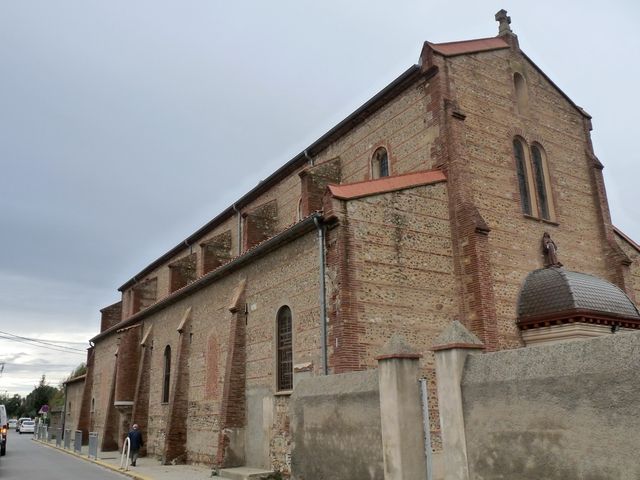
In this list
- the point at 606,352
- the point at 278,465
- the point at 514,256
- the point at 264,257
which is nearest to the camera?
the point at 606,352

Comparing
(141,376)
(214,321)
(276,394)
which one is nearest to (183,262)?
(141,376)

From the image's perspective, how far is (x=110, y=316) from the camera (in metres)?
37.3

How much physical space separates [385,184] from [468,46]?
5967mm

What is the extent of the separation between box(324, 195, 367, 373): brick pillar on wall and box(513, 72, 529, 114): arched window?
326 inches

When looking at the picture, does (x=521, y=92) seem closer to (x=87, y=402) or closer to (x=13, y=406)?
(x=87, y=402)

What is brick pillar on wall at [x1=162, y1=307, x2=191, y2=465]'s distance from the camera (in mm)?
18672

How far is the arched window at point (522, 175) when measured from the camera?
16297 mm

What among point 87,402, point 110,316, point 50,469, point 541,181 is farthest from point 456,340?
point 110,316

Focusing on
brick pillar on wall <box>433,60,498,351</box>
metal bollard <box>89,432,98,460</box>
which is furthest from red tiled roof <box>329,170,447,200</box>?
metal bollard <box>89,432,98,460</box>

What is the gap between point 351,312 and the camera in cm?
1223

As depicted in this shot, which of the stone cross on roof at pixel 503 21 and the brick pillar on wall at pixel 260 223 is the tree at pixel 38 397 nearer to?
the brick pillar on wall at pixel 260 223

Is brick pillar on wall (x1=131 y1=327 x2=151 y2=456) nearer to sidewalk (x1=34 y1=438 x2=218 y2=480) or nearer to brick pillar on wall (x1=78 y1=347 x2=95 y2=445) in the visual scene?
sidewalk (x1=34 y1=438 x2=218 y2=480)

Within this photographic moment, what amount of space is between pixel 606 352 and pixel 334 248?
7.56 m

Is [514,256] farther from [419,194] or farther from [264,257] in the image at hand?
[264,257]
